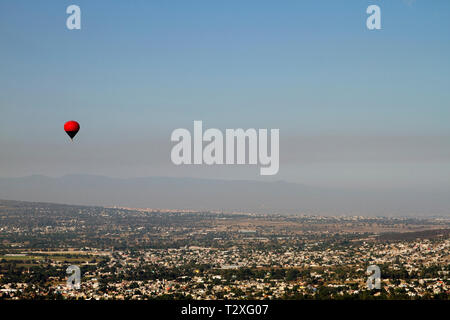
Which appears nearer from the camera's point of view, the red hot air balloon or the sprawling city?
the red hot air balloon

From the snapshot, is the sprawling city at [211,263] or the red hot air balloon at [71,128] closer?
the red hot air balloon at [71,128]

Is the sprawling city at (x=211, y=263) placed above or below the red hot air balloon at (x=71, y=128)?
below

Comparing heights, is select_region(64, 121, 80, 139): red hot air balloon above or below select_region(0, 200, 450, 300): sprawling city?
above

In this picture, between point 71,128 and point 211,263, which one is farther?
point 211,263

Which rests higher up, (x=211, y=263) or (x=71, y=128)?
(x=71, y=128)

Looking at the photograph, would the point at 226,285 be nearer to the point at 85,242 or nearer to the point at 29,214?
the point at 85,242
